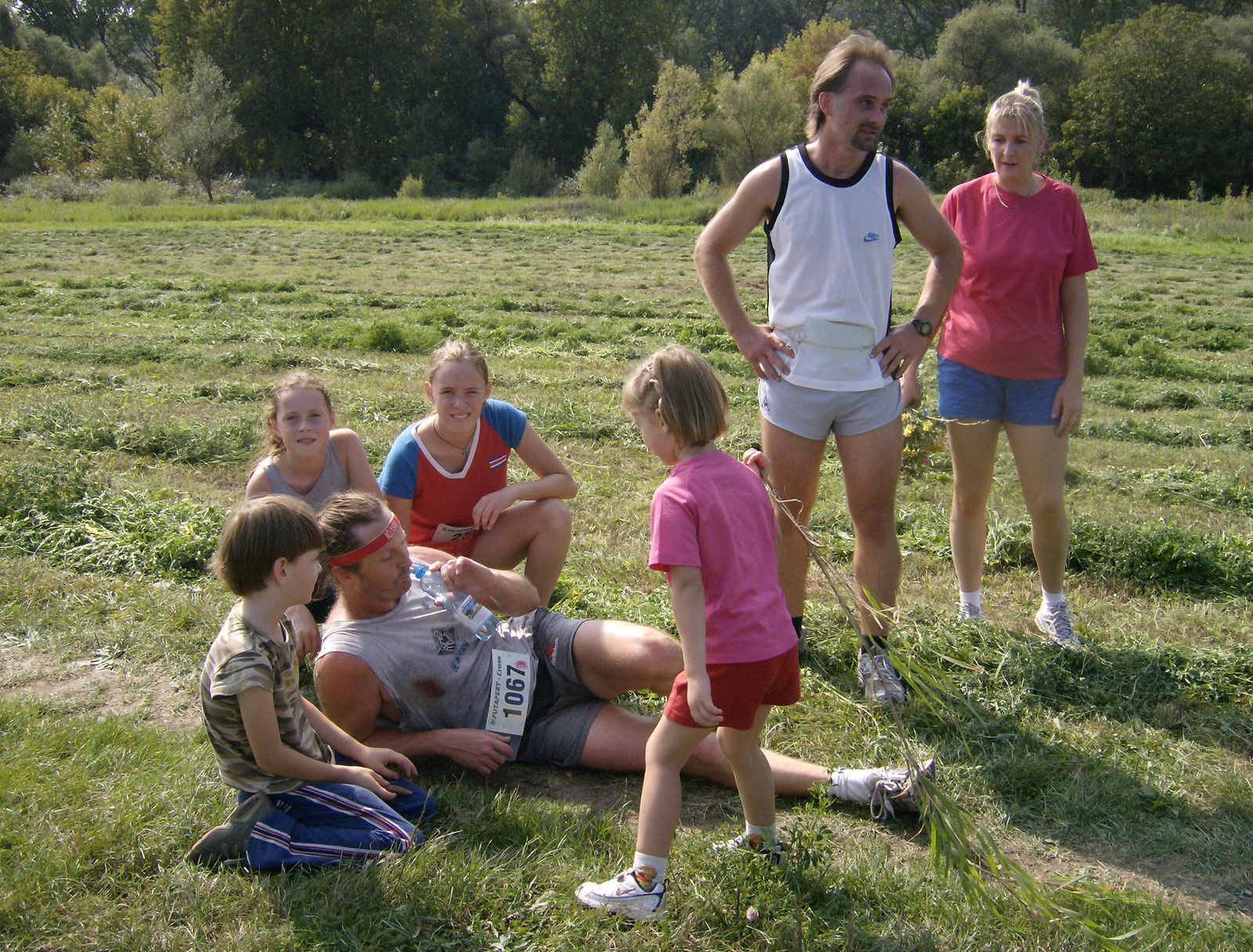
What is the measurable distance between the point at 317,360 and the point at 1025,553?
7162 millimetres

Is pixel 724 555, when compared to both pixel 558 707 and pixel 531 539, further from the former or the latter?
pixel 531 539

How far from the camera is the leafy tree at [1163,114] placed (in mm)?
40875

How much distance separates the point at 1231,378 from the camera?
9.75m

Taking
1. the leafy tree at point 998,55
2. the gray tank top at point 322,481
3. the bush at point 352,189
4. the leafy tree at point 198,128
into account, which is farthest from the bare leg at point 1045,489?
the leafy tree at point 998,55

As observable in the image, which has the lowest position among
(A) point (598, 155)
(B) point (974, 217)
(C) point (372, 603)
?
(C) point (372, 603)

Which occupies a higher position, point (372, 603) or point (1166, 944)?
point (372, 603)

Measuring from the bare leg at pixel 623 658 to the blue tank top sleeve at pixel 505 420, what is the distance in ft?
3.71

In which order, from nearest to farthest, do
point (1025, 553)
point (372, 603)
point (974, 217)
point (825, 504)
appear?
point (372, 603)
point (974, 217)
point (1025, 553)
point (825, 504)

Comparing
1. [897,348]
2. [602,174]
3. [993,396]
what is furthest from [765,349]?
[602,174]

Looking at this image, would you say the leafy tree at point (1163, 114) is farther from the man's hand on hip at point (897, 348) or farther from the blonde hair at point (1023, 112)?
the man's hand on hip at point (897, 348)

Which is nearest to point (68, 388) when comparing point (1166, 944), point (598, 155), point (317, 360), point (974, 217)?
point (317, 360)

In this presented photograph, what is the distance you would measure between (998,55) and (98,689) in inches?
2115

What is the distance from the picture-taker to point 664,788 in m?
2.63

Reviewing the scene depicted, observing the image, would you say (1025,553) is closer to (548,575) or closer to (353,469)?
(548,575)
